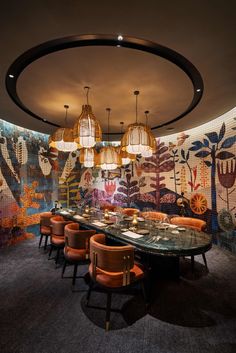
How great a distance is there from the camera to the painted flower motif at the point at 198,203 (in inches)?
182

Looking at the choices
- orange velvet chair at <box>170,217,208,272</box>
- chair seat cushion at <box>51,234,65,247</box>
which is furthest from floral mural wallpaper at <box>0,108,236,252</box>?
chair seat cushion at <box>51,234,65,247</box>

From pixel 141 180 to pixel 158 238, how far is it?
142 inches

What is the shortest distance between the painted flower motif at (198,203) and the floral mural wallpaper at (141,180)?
0.03 m

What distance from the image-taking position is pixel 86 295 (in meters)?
2.49

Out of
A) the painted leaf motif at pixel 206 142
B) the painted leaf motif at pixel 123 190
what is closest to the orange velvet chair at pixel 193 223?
the painted leaf motif at pixel 206 142

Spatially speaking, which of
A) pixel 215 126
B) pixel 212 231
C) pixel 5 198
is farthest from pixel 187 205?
pixel 5 198

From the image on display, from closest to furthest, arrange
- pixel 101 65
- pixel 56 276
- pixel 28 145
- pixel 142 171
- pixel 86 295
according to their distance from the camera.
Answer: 1. pixel 101 65
2. pixel 86 295
3. pixel 56 276
4. pixel 28 145
5. pixel 142 171

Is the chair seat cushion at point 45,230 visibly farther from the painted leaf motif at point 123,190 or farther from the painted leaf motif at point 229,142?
the painted leaf motif at point 229,142

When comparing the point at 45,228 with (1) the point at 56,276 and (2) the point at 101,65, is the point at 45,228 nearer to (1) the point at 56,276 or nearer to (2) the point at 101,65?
(1) the point at 56,276

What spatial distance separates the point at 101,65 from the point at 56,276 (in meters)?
3.27

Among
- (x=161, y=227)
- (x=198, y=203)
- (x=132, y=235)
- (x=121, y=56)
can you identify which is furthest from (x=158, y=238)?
(x=198, y=203)

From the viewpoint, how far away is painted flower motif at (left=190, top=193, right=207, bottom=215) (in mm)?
4633

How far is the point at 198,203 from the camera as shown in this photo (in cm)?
477

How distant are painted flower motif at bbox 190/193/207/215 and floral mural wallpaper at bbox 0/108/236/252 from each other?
0.03 meters
